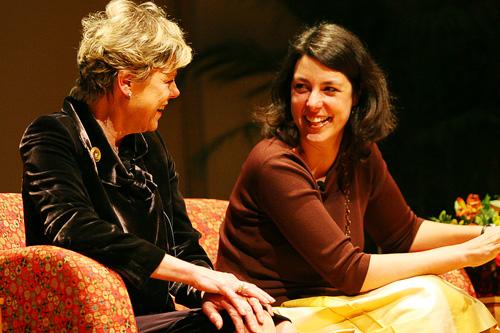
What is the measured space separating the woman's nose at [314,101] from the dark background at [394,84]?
76.2 inches

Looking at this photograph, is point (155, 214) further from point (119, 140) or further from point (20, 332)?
point (20, 332)

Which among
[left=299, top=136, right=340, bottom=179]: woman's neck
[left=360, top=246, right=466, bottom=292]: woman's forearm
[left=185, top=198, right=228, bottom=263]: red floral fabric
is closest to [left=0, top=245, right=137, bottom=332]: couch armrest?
[left=360, top=246, right=466, bottom=292]: woman's forearm

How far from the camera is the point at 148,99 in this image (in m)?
2.58

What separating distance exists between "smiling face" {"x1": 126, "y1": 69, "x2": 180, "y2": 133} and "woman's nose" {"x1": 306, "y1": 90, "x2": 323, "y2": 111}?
0.53m

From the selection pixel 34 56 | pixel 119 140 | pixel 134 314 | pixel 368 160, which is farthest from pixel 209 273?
pixel 34 56

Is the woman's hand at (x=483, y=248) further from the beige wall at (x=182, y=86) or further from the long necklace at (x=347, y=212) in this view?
the beige wall at (x=182, y=86)

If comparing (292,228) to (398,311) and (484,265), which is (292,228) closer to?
(398,311)

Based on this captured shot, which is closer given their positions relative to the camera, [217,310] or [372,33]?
[217,310]

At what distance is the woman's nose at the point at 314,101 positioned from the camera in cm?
294

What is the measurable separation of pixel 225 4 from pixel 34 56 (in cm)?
156

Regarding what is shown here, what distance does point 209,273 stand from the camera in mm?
2398

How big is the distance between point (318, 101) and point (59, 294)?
3.59 feet

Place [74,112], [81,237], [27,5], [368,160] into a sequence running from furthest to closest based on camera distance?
[27,5] → [368,160] → [74,112] → [81,237]

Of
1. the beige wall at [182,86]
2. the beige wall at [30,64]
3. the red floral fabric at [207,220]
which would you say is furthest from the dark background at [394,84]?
the red floral fabric at [207,220]
